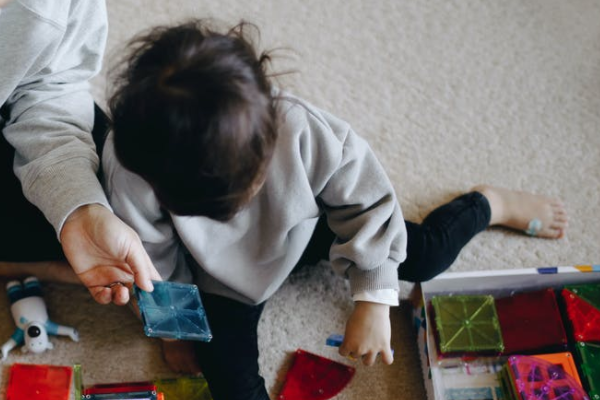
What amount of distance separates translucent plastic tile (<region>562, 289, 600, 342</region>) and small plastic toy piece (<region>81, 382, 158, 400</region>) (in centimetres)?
57

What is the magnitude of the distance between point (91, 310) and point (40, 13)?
45 centimetres

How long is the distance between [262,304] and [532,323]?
0.38 metres

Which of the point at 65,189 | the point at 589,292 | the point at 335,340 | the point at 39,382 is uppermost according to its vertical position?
the point at 65,189

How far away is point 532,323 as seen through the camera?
2.93ft

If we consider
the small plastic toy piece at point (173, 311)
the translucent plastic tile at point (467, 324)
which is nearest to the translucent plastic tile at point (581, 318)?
the translucent plastic tile at point (467, 324)

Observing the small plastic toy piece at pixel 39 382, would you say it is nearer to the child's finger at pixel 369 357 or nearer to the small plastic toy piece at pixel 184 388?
the small plastic toy piece at pixel 184 388

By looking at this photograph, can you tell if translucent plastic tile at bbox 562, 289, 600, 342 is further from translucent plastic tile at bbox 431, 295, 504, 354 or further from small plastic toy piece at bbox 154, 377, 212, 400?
small plastic toy piece at bbox 154, 377, 212, 400

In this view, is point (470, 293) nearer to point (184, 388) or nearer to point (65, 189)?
point (184, 388)

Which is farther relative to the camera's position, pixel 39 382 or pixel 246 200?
pixel 39 382

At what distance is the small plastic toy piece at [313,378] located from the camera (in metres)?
0.90

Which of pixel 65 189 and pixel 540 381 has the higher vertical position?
pixel 65 189

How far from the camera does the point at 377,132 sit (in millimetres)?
1107

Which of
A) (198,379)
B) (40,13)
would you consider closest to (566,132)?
(198,379)

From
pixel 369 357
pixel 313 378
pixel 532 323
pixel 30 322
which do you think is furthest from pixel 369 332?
pixel 30 322
